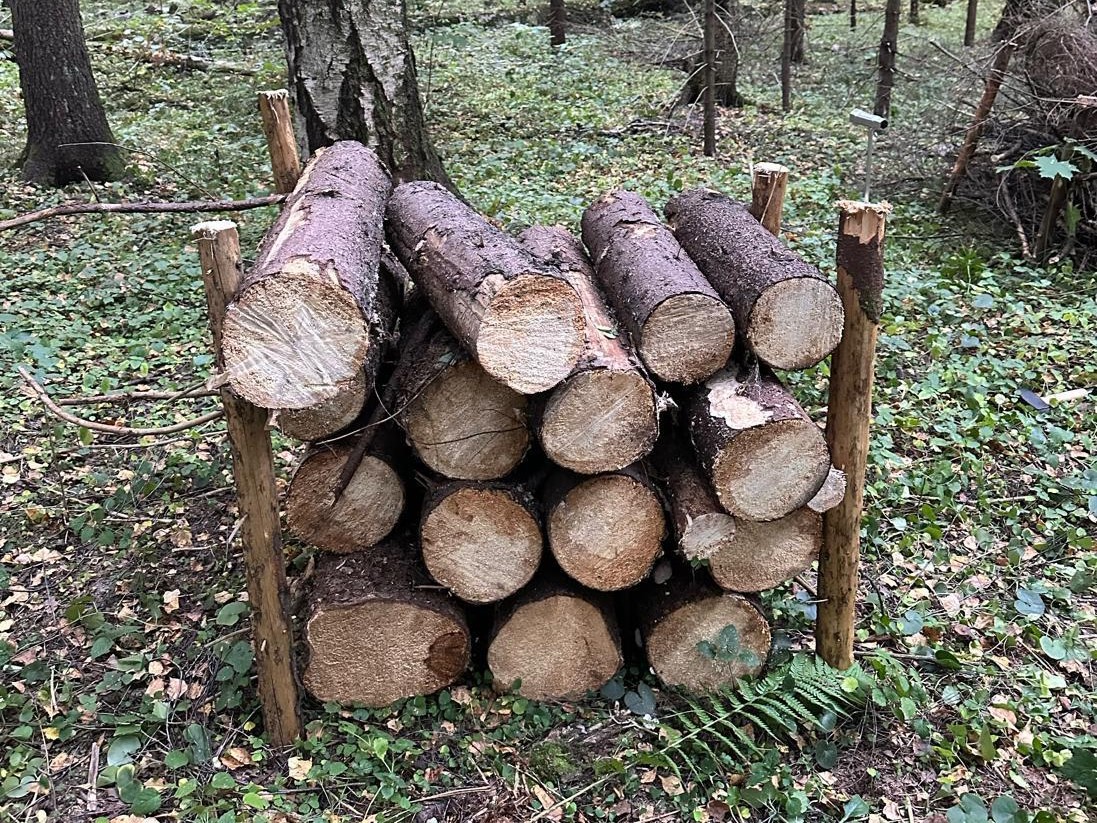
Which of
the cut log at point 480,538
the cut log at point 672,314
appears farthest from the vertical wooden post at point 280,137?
the cut log at point 480,538

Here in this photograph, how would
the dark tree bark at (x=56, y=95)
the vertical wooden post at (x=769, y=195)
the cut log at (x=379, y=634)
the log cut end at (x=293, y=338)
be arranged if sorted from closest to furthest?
the log cut end at (x=293, y=338)
the cut log at (x=379, y=634)
the vertical wooden post at (x=769, y=195)
the dark tree bark at (x=56, y=95)

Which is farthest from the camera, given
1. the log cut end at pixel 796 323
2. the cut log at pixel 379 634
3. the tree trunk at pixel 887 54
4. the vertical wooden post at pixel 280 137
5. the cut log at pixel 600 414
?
the tree trunk at pixel 887 54

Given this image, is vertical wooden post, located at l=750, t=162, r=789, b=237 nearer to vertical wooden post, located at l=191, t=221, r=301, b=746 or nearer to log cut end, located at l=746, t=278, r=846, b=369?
log cut end, located at l=746, t=278, r=846, b=369

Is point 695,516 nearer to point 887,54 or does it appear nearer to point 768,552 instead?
point 768,552

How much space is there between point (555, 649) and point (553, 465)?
658 mm

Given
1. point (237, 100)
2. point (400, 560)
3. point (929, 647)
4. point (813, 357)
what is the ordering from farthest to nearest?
point (237, 100) → point (929, 647) → point (400, 560) → point (813, 357)

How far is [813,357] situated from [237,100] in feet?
28.2

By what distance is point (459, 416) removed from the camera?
2.89 metres

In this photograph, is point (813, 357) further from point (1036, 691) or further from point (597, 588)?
point (1036, 691)

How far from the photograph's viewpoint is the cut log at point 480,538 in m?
2.91

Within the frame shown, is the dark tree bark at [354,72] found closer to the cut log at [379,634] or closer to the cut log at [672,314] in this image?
the cut log at [672,314]

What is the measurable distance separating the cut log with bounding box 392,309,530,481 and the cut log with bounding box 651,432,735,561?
1.79 feet

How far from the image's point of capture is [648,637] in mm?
3102

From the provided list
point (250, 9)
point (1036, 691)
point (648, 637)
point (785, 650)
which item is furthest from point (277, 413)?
point (250, 9)
